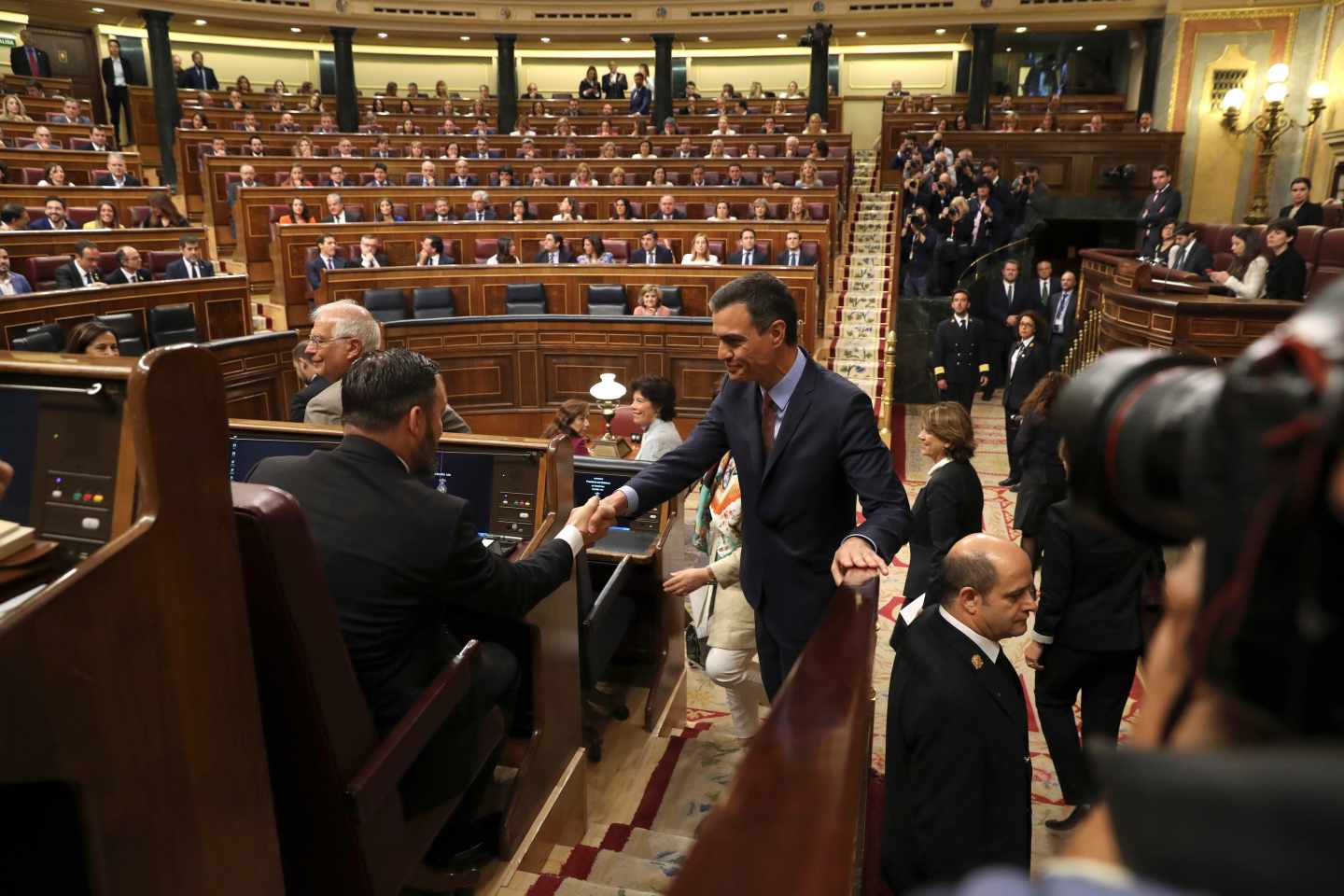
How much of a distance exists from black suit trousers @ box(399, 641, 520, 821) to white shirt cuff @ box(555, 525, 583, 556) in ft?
1.01

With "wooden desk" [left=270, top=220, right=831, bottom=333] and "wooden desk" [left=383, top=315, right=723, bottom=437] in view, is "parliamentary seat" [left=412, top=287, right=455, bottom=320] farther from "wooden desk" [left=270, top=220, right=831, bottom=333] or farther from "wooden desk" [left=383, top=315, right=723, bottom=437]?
"wooden desk" [left=383, top=315, right=723, bottom=437]

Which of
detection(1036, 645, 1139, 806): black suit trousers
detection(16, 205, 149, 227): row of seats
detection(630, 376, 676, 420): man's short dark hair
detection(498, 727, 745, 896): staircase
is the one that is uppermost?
detection(16, 205, 149, 227): row of seats

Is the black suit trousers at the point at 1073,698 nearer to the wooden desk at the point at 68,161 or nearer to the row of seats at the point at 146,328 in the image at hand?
the row of seats at the point at 146,328

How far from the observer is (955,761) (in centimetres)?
174

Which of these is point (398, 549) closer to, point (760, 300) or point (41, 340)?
point (760, 300)

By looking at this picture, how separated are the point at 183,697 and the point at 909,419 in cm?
717

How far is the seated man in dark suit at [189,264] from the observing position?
23.2ft

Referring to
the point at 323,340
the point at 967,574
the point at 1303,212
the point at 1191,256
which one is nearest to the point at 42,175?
the point at 323,340

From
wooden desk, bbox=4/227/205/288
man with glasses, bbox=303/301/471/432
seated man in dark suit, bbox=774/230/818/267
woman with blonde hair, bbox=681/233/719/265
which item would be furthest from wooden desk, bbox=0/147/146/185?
man with glasses, bbox=303/301/471/432

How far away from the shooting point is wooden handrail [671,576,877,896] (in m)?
0.68

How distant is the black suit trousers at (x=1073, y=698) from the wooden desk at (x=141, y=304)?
5382 mm

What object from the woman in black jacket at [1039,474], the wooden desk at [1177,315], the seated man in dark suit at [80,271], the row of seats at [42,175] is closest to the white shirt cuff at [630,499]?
the woman in black jacket at [1039,474]

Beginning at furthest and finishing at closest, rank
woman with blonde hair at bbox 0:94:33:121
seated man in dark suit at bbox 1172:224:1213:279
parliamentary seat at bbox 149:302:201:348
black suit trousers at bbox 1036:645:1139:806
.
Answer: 1. woman with blonde hair at bbox 0:94:33:121
2. seated man in dark suit at bbox 1172:224:1213:279
3. parliamentary seat at bbox 149:302:201:348
4. black suit trousers at bbox 1036:645:1139:806

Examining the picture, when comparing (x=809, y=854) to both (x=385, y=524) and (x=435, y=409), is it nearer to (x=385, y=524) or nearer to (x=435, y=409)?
(x=385, y=524)
